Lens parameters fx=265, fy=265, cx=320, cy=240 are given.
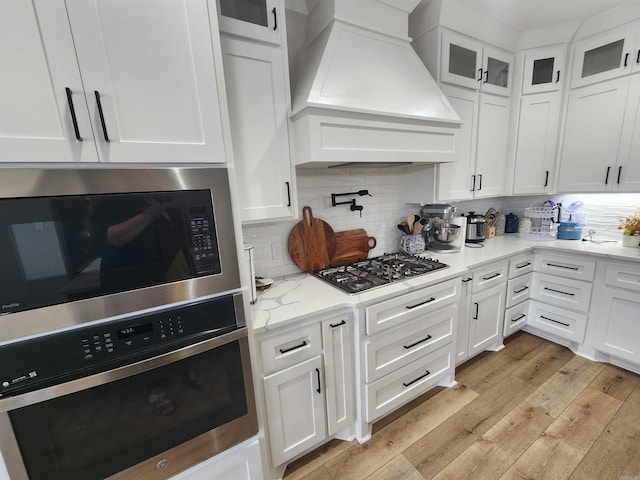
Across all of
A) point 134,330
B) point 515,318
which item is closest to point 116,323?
point 134,330

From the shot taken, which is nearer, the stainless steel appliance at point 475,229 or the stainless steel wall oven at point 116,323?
the stainless steel wall oven at point 116,323

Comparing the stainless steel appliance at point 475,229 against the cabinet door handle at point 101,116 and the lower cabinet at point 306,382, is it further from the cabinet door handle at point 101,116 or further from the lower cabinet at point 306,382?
the cabinet door handle at point 101,116

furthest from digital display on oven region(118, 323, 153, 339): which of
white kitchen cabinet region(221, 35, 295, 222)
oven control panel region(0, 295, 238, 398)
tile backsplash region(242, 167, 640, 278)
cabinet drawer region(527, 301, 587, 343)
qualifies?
cabinet drawer region(527, 301, 587, 343)

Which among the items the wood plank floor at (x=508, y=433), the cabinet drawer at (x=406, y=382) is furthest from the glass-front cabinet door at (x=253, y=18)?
the wood plank floor at (x=508, y=433)

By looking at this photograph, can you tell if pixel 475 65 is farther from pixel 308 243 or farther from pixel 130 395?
pixel 130 395

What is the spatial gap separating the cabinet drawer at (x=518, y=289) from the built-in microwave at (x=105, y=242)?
7.82ft

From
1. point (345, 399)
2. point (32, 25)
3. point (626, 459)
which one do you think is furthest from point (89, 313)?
point (626, 459)

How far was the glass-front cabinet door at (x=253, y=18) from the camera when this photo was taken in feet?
3.98

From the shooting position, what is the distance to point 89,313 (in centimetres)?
80

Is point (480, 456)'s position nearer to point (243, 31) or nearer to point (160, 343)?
point (160, 343)

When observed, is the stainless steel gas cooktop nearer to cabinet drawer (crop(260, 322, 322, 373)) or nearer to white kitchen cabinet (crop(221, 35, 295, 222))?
cabinet drawer (crop(260, 322, 322, 373))

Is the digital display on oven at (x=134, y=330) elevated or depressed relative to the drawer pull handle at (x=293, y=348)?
elevated

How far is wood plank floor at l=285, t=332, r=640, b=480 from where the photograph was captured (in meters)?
1.44

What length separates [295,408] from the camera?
1338 millimetres
